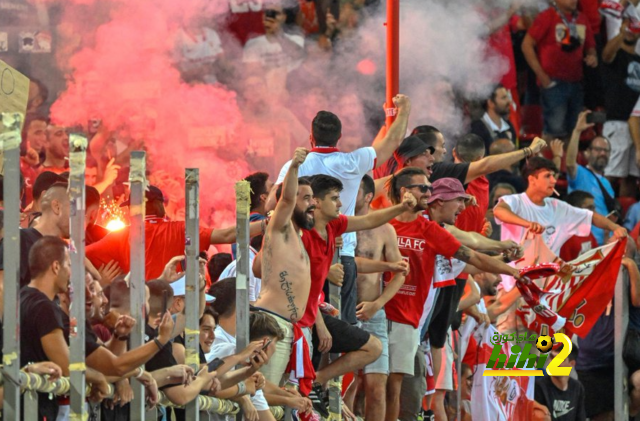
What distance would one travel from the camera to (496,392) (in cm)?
991

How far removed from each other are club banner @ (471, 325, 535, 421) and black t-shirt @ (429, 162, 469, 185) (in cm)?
153

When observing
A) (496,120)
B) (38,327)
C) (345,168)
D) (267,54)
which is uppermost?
(267,54)

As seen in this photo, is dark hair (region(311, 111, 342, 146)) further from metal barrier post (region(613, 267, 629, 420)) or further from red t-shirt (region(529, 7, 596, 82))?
red t-shirt (region(529, 7, 596, 82))

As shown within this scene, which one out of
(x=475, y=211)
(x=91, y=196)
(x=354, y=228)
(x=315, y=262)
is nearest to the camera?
(x=91, y=196)

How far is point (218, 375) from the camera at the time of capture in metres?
5.95

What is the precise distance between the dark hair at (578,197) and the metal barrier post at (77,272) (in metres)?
7.25

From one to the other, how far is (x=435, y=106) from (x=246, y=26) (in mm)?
1814

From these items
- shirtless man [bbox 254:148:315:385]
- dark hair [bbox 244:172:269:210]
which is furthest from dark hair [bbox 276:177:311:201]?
dark hair [bbox 244:172:269:210]

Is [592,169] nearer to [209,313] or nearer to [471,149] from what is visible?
[471,149]

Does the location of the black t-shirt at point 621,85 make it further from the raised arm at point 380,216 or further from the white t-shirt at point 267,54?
the raised arm at point 380,216

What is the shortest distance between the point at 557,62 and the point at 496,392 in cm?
381

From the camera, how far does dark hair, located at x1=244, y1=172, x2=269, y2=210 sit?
798cm

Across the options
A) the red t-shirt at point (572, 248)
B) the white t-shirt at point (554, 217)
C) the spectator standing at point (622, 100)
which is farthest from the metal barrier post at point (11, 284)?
the spectator standing at point (622, 100)

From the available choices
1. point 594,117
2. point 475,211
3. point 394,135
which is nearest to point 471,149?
point 475,211
